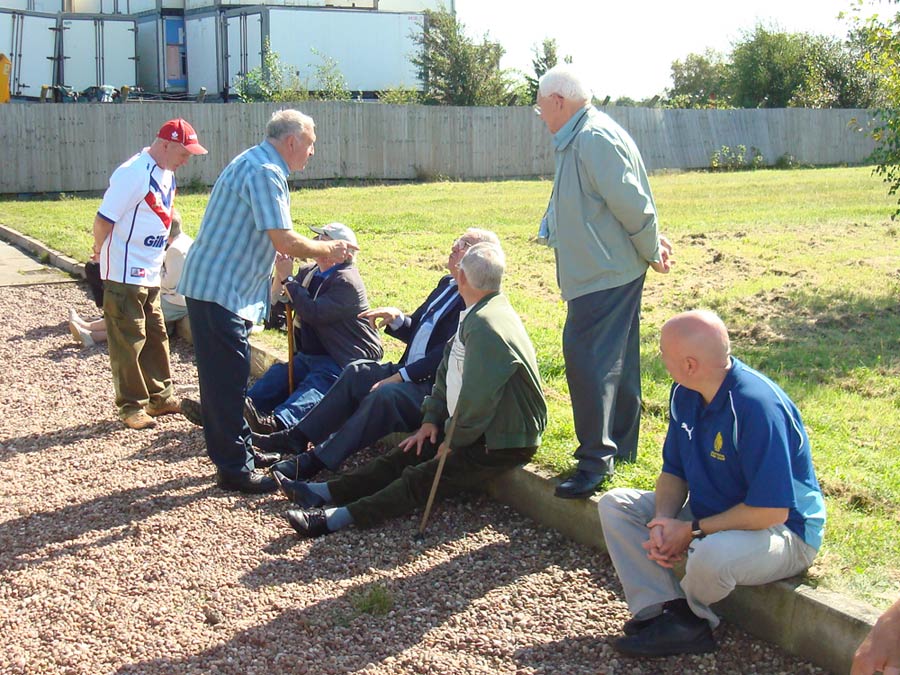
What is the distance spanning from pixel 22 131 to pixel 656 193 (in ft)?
45.1

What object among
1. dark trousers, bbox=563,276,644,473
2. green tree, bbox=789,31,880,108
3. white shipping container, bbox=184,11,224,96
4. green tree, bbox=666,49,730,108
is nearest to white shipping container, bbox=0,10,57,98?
white shipping container, bbox=184,11,224,96

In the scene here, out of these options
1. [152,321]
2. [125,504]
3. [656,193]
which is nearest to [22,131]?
[656,193]

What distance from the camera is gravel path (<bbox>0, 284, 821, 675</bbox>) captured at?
382cm

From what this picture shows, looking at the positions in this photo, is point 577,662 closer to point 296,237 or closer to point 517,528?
point 517,528

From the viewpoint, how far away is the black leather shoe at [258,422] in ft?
20.1

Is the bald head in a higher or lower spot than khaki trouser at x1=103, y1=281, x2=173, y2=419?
higher

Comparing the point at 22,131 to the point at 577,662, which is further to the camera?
the point at 22,131

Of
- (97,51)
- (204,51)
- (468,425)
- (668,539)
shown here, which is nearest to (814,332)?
(468,425)

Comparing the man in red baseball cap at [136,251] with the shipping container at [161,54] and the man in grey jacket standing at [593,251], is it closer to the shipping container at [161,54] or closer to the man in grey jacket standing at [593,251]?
the man in grey jacket standing at [593,251]

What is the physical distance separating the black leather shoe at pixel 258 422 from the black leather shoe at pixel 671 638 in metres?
3.00

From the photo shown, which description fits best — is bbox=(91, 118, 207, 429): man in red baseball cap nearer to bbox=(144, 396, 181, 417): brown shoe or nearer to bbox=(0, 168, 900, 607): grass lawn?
bbox=(144, 396, 181, 417): brown shoe

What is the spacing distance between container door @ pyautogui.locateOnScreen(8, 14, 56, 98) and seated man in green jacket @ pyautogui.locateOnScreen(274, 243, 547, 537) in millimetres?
31847

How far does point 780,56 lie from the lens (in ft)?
145

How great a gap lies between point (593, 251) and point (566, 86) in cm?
75
